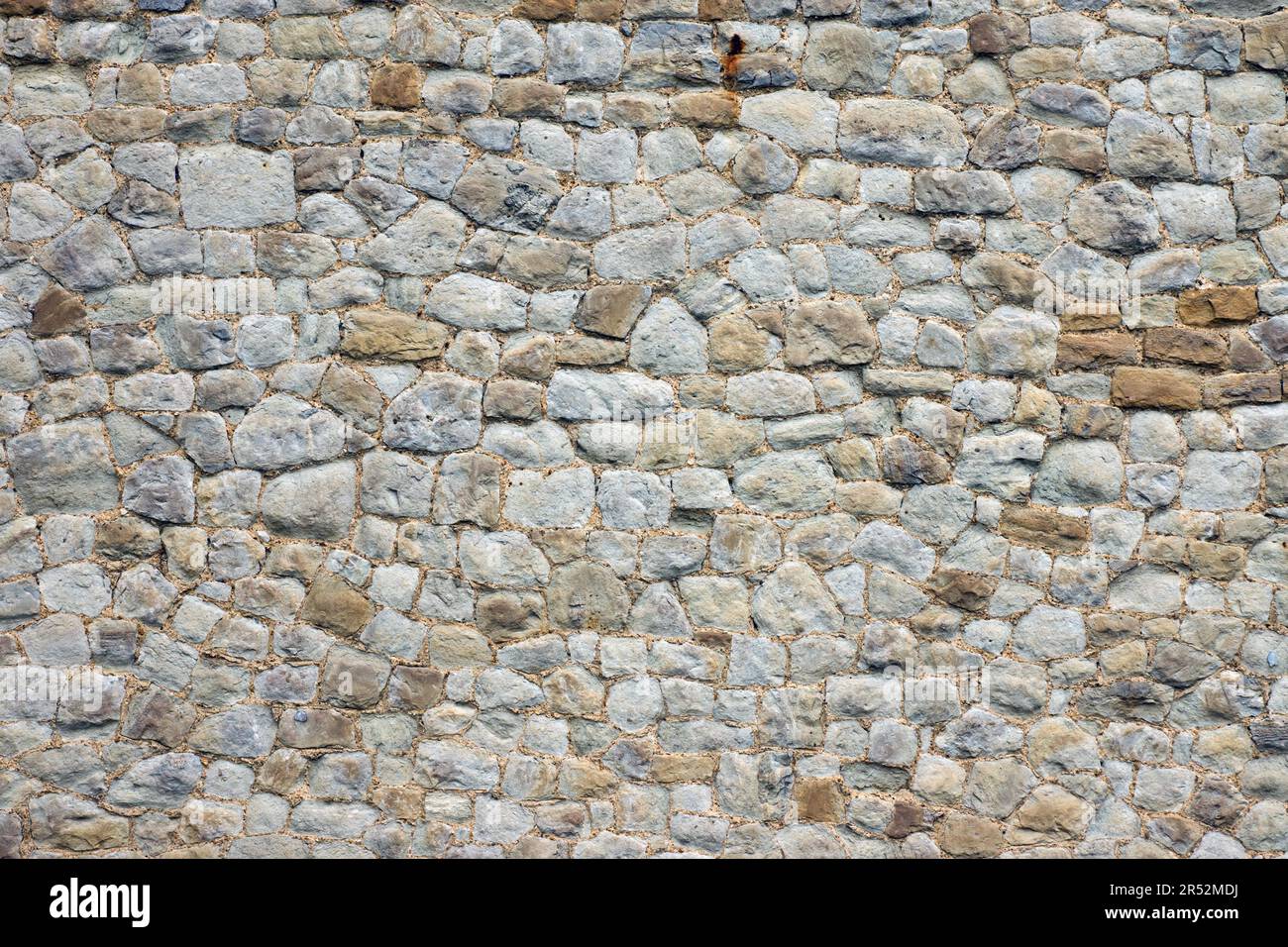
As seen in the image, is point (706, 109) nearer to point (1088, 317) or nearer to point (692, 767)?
point (1088, 317)

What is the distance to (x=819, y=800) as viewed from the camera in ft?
13.3

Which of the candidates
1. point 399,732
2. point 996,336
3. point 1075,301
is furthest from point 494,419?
point 1075,301

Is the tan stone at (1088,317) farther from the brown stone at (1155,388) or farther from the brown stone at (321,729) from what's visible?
the brown stone at (321,729)

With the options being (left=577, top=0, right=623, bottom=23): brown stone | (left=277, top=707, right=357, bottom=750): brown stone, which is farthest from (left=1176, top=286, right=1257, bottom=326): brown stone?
(left=277, top=707, right=357, bottom=750): brown stone

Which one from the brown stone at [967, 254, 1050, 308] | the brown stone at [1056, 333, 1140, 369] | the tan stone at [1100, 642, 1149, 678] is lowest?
the tan stone at [1100, 642, 1149, 678]

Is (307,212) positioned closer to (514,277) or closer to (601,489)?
(514,277)

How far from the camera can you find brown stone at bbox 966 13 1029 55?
4055 mm

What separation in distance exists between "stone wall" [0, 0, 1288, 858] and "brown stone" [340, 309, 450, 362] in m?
0.02

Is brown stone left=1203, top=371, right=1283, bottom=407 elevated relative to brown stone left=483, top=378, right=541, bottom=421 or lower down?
lower down

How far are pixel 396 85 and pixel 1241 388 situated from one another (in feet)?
10.9

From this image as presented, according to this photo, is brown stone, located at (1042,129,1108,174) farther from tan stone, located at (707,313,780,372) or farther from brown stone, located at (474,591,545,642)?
brown stone, located at (474,591,545,642)

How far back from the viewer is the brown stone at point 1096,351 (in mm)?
4074

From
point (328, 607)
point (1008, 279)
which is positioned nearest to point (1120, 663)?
point (1008, 279)

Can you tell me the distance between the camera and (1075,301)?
409cm
